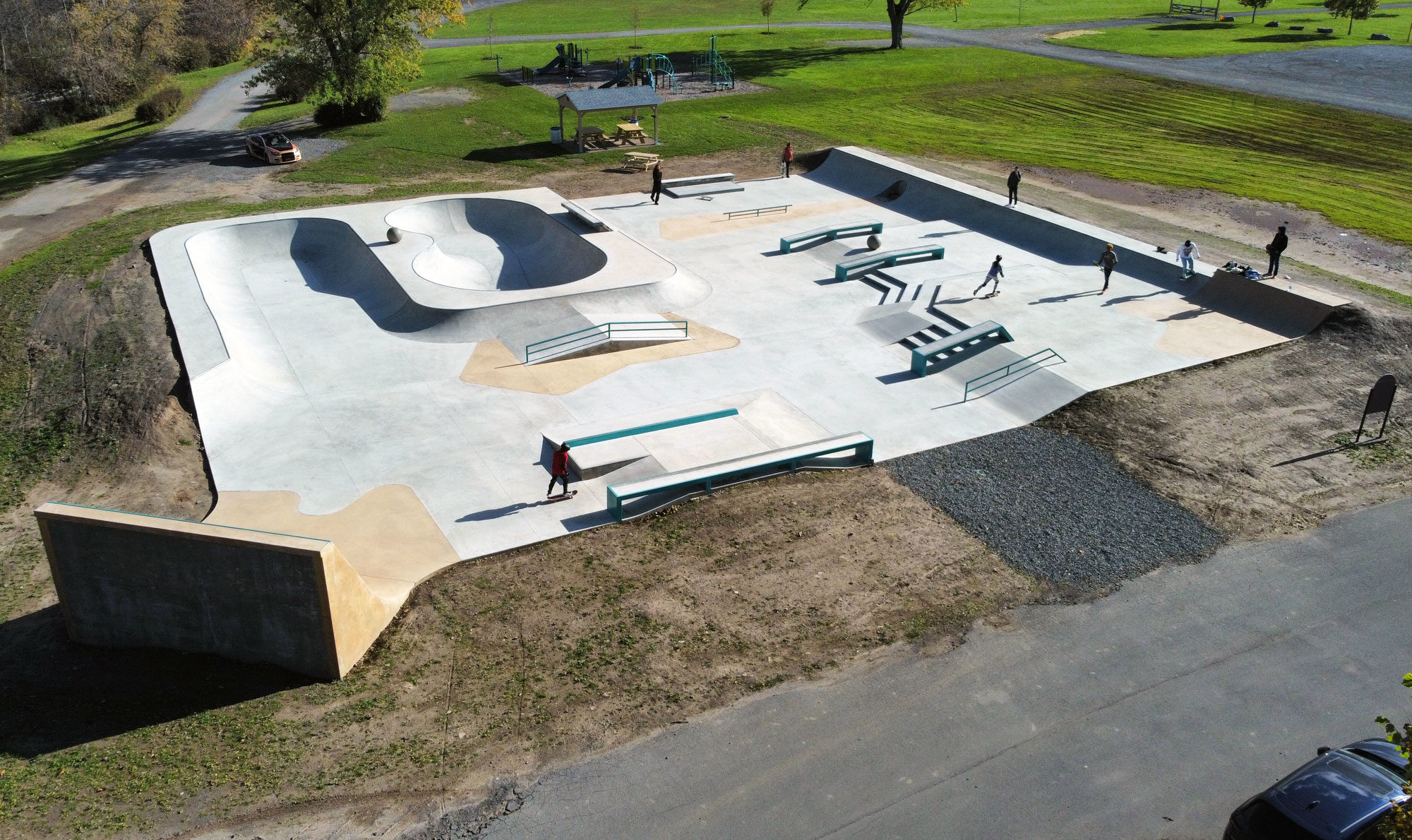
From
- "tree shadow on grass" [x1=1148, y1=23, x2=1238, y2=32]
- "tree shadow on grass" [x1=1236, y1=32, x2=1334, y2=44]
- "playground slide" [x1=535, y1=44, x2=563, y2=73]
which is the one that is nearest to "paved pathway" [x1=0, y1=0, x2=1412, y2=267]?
"tree shadow on grass" [x1=1148, y1=23, x2=1238, y2=32]

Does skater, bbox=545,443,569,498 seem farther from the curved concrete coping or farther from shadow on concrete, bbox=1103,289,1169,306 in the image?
shadow on concrete, bbox=1103,289,1169,306

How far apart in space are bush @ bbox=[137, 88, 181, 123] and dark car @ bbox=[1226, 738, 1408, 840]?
54.0 metres

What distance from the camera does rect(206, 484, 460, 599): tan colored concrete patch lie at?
15695 mm

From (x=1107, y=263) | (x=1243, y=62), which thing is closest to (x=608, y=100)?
(x=1107, y=263)

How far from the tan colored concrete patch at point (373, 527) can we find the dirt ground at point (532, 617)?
58cm

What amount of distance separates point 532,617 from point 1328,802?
1019cm

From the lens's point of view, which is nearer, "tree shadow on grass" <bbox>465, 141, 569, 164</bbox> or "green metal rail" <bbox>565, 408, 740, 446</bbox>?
"green metal rail" <bbox>565, 408, 740, 446</bbox>

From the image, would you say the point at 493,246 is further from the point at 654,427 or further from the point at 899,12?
the point at 899,12

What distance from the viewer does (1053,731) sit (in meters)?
12.9

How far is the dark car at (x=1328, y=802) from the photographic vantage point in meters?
9.74

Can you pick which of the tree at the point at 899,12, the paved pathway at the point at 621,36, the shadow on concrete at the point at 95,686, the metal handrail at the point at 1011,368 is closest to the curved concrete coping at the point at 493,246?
the paved pathway at the point at 621,36

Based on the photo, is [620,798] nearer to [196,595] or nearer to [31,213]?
[196,595]

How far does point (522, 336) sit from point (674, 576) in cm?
1071

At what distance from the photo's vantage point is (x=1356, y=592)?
51.4ft
